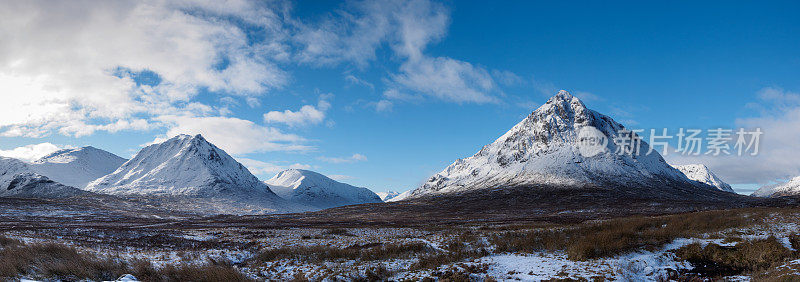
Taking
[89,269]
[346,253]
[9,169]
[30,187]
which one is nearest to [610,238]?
[346,253]

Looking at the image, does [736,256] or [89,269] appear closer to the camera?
[89,269]

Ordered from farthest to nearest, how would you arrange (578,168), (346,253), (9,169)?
1. (9,169)
2. (578,168)
3. (346,253)

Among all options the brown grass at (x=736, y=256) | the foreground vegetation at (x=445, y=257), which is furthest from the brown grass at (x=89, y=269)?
the brown grass at (x=736, y=256)

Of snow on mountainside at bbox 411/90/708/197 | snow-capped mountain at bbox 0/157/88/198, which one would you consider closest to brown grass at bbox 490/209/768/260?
snow on mountainside at bbox 411/90/708/197

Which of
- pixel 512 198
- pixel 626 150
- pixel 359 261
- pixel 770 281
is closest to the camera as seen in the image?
pixel 770 281

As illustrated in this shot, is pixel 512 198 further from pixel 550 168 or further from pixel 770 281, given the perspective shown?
pixel 770 281

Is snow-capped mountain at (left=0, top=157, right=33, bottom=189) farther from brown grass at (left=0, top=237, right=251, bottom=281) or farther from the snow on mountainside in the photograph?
brown grass at (left=0, top=237, right=251, bottom=281)

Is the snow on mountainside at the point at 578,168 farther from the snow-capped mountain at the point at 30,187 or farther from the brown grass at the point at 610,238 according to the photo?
the snow-capped mountain at the point at 30,187

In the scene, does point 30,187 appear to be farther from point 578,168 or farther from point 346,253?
point 578,168

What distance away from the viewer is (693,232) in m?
19.6

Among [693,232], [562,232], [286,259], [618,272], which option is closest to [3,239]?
[286,259]

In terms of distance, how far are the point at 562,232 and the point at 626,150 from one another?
199m

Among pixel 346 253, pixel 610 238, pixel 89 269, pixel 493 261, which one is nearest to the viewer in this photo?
pixel 89 269

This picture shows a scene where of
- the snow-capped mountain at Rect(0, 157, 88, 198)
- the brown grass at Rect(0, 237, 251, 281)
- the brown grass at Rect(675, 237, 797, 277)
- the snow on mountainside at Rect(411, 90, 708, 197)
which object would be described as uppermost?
the snow on mountainside at Rect(411, 90, 708, 197)
